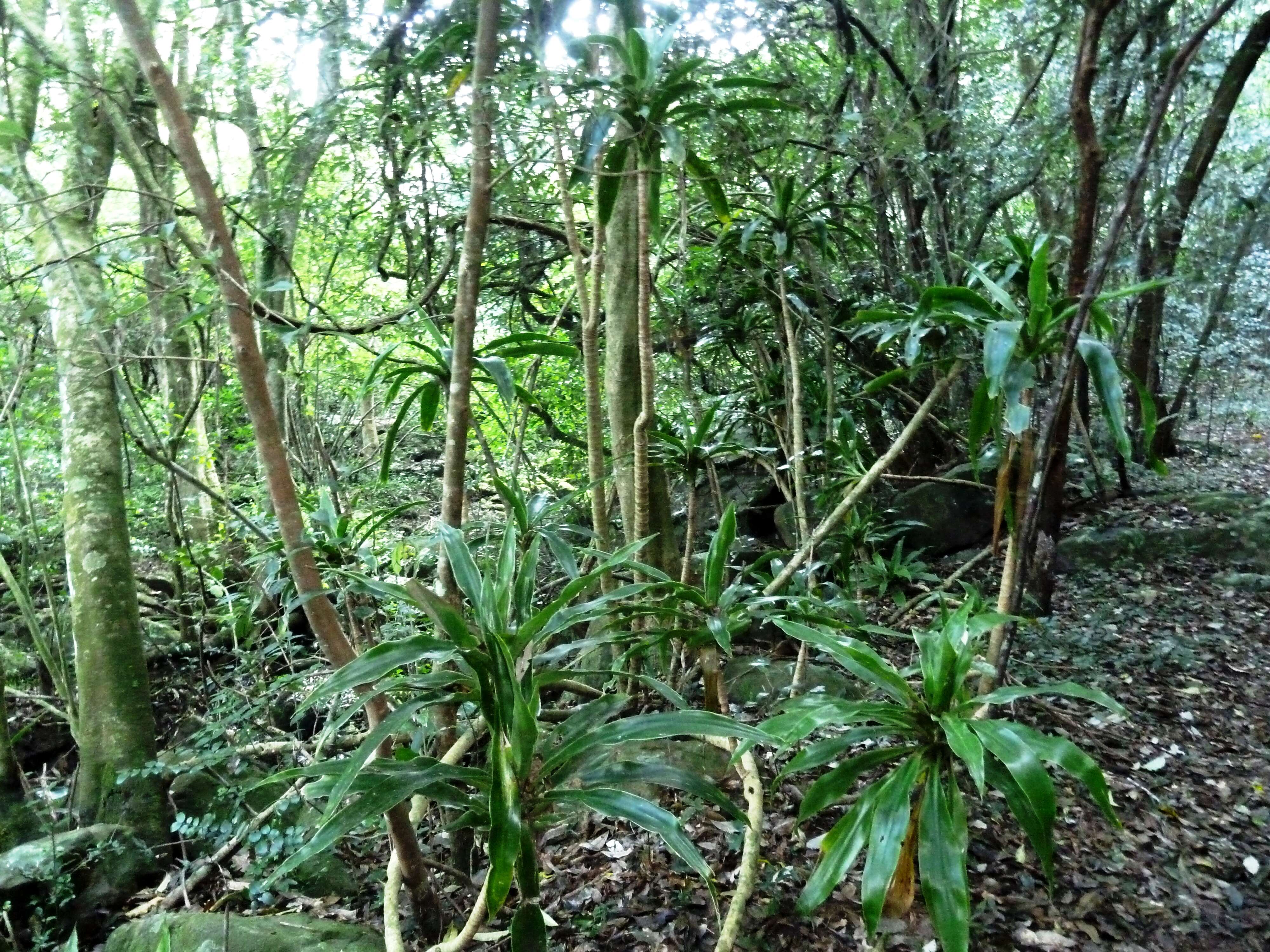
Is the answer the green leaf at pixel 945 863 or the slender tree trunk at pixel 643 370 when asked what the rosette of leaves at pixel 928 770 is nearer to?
the green leaf at pixel 945 863

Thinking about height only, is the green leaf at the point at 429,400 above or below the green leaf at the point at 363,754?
above

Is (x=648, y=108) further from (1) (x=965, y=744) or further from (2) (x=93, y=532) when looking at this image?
(2) (x=93, y=532)

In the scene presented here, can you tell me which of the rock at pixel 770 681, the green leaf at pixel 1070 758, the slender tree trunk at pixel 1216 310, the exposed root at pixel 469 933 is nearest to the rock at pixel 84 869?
the exposed root at pixel 469 933

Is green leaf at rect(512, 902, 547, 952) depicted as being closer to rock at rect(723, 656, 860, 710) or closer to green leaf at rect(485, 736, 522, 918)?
green leaf at rect(485, 736, 522, 918)

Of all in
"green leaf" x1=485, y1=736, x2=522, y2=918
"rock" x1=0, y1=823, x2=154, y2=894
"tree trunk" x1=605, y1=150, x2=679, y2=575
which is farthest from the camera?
"tree trunk" x1=605, y1=150, x2=679, y2=575

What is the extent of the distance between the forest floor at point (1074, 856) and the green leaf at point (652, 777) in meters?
0.60

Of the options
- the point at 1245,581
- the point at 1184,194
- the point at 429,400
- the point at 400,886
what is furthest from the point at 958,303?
the point at 1184,194

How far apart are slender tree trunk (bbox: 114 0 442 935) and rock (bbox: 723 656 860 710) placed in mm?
1391

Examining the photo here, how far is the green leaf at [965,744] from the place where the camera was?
140 cm

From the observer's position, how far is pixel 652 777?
151cm

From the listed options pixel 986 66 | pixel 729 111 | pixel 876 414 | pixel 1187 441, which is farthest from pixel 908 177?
pixel 1187 441

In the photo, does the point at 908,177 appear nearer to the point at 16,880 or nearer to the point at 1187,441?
the point at 16,880

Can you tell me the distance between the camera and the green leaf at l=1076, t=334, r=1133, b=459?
74.0 inches

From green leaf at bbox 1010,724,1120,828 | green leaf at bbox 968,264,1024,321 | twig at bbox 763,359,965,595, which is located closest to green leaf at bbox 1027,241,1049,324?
green leaf at bbox 968,264,1024,321
